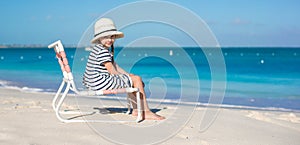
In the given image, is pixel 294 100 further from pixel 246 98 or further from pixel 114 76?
pixel 114 76

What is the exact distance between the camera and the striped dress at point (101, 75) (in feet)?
15.7

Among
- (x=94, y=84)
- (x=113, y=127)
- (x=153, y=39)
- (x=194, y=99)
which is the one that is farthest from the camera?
(x=194, y=99)

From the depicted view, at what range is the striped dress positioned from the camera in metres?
4.80

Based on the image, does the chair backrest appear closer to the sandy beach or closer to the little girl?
the little girl

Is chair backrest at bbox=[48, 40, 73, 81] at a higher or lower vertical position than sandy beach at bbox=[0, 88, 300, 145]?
higher

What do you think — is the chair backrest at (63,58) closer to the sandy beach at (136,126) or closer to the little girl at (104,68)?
the little girl at (104,68)

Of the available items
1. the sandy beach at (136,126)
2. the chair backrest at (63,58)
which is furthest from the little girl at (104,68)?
the sandy beach at (136,126)

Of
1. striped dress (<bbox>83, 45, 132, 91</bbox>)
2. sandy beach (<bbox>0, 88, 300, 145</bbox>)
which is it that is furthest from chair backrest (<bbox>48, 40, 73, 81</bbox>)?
sandy beach (<bbox>0, 88, 300, 145</bbox>)

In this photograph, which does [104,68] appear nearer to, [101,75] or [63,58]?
[101,75]

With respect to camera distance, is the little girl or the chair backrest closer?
the chair backrest

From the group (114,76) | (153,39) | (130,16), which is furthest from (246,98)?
(114,76)

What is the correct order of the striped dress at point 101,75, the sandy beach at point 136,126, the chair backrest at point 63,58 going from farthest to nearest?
the striped dress at point 101,75, the chair backrest at point 63,58, the sandy beach at point 136,126

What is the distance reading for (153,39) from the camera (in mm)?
6602

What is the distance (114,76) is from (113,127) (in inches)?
26.0
